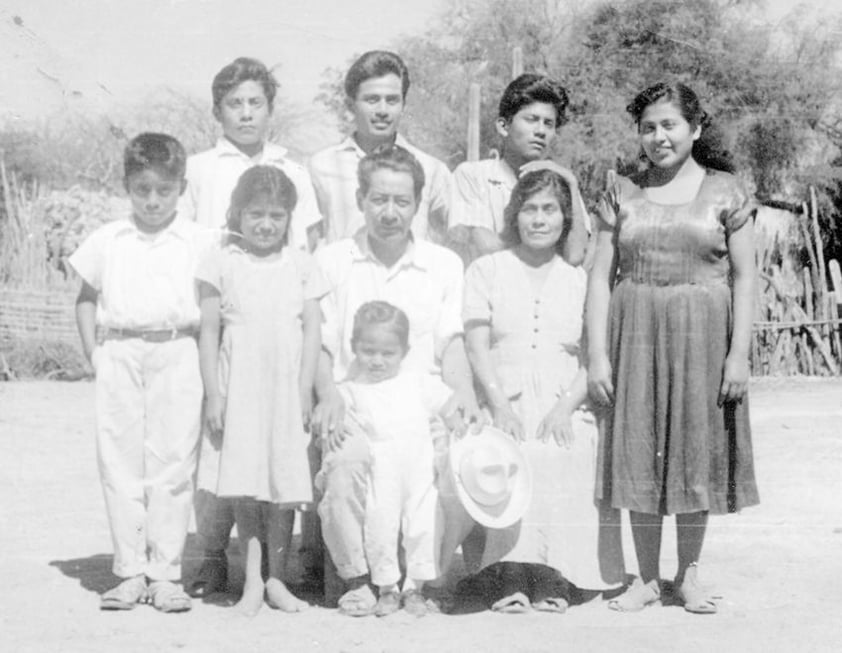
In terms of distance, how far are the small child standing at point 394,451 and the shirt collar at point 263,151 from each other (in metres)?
0.92

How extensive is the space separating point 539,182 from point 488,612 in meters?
1.66

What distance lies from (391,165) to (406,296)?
0.51 meters

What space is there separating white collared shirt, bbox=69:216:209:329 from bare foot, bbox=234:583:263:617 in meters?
1.03

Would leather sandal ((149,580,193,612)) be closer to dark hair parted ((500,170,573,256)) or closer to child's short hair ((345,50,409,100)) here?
dark hair parted ((500,170,573,256))

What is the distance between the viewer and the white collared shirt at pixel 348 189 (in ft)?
16.0

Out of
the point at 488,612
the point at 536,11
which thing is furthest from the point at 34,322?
the point at 488,612

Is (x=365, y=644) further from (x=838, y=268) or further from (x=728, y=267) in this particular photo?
(x=838, y=268)

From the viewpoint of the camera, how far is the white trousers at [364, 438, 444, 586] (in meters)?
4.19

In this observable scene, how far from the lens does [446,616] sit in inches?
166

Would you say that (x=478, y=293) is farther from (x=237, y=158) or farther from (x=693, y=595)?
(x=693, y=595)

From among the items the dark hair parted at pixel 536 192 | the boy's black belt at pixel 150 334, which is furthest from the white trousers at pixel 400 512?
the dark hair parted at pixel 536 192

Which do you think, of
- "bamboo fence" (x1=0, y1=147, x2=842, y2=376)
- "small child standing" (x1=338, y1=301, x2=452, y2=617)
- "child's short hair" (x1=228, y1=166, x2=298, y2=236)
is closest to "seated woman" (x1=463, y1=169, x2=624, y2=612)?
"small child standing" (x1=338, y1=301, x2=452, y2=617)

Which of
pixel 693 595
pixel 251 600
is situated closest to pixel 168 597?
pixel 251 600

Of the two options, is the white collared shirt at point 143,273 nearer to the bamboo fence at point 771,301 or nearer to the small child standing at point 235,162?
the small child standing at point 235,162
